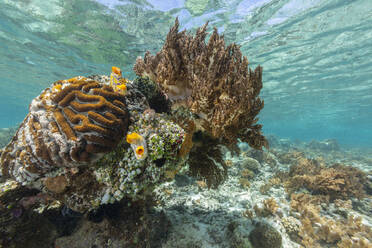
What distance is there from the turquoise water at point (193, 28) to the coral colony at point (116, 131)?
37.6ft

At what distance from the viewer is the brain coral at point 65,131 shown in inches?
92.7

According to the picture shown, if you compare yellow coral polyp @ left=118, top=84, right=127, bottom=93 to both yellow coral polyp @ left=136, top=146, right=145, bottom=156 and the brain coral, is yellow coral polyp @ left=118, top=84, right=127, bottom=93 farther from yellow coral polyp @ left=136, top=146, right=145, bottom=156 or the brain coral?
yellow coral polyp @ left=136, top=146, right=145, bottom=156

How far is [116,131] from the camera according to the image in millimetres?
2572

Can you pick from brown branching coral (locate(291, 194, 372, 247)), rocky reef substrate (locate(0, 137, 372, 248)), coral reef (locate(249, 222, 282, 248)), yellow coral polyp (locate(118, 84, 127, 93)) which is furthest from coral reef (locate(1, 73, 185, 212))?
brown branching coral (locate(291, 194, 372, 247))

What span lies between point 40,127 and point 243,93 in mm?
3403

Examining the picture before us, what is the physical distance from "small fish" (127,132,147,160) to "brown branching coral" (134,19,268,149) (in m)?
Answer: 1.28

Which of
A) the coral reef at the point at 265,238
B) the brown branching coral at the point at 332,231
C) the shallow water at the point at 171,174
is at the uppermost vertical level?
the shallow water at the point at 171,174

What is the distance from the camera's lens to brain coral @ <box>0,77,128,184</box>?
2355mm

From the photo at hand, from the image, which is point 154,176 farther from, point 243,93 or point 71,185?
point 243,93

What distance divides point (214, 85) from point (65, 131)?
8.66 feet

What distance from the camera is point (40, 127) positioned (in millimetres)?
2457

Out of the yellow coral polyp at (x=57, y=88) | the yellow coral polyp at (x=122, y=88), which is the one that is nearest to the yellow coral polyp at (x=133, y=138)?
the yellow coral polyp at (x=122, y=88)

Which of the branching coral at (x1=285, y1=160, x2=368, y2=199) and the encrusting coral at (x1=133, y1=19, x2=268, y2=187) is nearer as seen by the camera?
the encrusting coral at (x1=133, y1=19, x2=268, y2=187)

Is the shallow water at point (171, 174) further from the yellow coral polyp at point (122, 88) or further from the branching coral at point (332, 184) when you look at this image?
the yellow coral polyp at point (122, 88)
